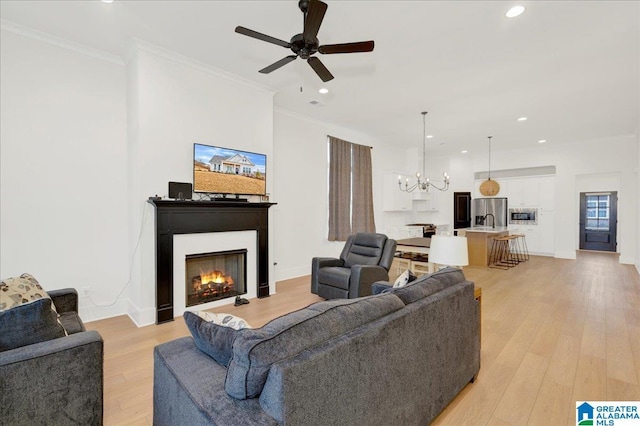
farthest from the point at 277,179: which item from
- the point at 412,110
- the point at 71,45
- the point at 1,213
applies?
the point at 1,213

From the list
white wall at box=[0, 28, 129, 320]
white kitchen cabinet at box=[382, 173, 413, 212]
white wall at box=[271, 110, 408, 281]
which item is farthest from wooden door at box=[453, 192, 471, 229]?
white wall at box=[0, 28, 129, 320]

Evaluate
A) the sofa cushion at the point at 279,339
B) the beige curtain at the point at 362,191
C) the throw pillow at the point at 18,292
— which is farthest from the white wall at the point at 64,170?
the beige curtain at the point at 362,191

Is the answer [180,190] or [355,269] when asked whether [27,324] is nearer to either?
[180,190]

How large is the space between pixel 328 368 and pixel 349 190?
5.87m

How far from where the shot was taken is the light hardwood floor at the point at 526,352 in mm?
2031

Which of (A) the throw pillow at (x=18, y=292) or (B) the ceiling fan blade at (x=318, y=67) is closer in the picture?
(A) the throw pillow at (x=18, y=292)

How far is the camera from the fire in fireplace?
3.92 meters

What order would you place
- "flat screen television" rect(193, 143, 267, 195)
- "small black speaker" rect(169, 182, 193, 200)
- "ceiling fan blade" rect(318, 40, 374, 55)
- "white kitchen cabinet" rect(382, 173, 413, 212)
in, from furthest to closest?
"white kitchen cabinet" rect(382, 173, 413, 212)
"flat screen television" rect(193, 143, 267, 195)
"small black speaker" rect(169, 182, 193, 200)
"ceiling fan blade" rect(318, 40, 374, 55)

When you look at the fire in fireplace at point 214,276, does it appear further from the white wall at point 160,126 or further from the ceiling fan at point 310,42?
the ceiling fan at point 310,42

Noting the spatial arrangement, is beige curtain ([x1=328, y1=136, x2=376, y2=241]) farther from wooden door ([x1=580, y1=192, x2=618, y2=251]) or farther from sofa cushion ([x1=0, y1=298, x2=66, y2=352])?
wooden door ([x1=580, y1=192, x2=618, y2=251])

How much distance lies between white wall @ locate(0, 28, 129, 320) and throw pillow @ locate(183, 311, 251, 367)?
2.94 meters

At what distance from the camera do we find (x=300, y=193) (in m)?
5.89

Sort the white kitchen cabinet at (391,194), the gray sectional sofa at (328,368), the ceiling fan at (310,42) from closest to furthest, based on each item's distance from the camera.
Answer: the gray sectional sofa at (328,368), the ceiling fan at (310,42), the white kitchen cabinet at (391,194)

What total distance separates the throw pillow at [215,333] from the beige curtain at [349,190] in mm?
4980
